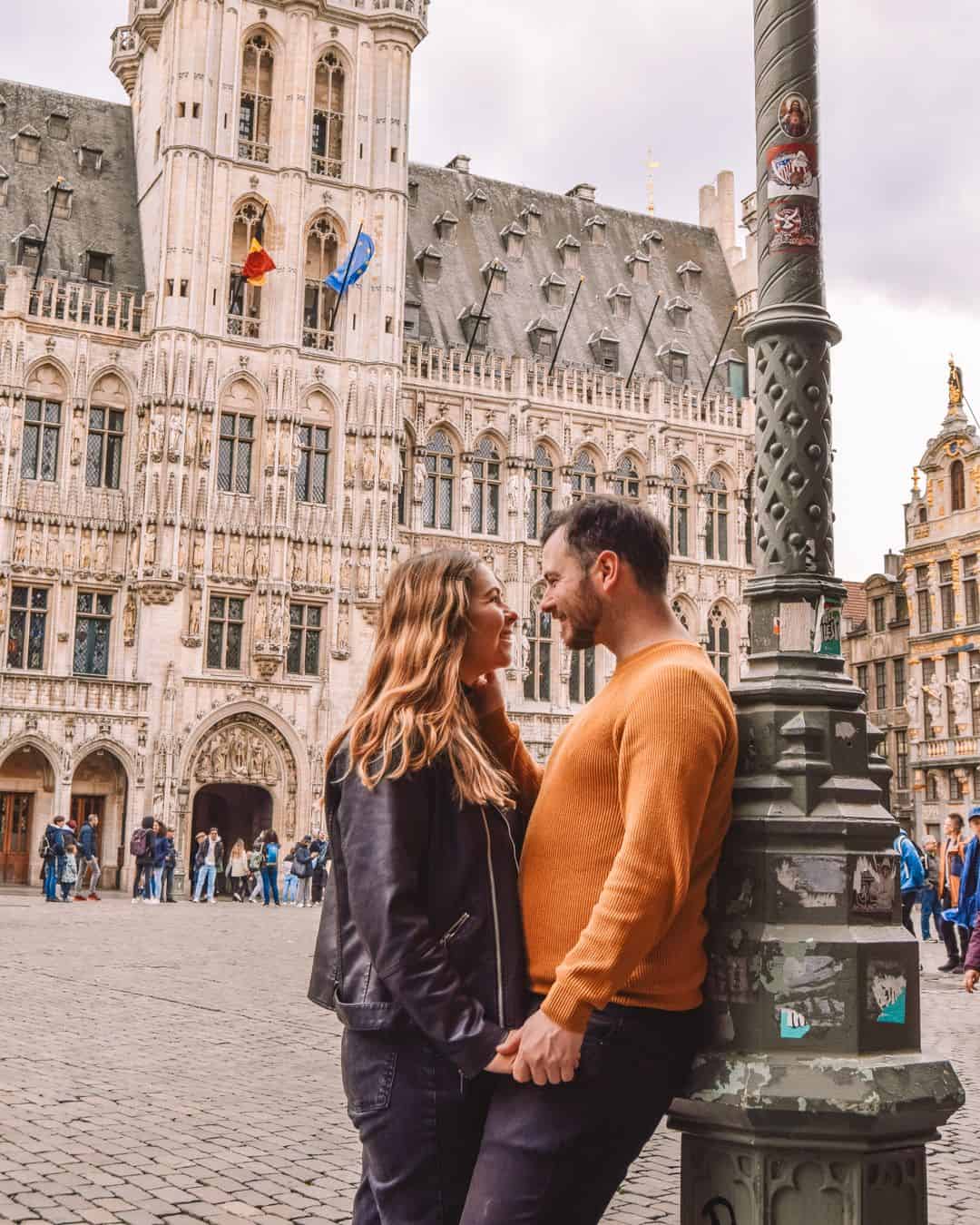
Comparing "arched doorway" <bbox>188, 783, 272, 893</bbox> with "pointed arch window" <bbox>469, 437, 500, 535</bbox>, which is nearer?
"arched doorway" <bbox>188, 783, 272, 893</bbox>

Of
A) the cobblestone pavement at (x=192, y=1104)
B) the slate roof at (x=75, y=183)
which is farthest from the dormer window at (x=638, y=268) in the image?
the cobblestone pavement at (x=192, y=1104)

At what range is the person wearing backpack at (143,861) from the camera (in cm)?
2773

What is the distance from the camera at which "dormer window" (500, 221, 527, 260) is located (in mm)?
43656

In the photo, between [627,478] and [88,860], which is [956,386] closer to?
[627,478]

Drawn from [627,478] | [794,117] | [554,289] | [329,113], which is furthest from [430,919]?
[554,289]

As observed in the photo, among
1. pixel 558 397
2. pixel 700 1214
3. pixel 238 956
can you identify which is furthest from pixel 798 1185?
pixel 558 397

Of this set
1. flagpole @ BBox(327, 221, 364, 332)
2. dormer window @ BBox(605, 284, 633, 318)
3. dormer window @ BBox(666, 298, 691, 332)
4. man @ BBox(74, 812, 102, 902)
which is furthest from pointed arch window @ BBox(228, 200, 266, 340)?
dormer window @ BBox(666, 298, 691, 332)

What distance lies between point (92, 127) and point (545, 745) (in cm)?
2071

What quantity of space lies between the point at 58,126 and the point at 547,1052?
40.2 metres

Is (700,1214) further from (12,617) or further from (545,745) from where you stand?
(545,745)

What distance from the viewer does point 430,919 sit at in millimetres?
3117

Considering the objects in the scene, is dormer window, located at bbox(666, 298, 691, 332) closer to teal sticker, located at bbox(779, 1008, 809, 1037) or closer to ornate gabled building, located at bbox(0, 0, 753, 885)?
ornate gabled building, located at bbox(0, 0, 753, 885)

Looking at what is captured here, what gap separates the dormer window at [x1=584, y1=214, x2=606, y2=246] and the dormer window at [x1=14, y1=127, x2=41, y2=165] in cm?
1687

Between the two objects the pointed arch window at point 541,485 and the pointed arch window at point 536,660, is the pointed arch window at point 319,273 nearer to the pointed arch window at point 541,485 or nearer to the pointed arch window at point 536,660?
the pointed arch window at point 541,485
